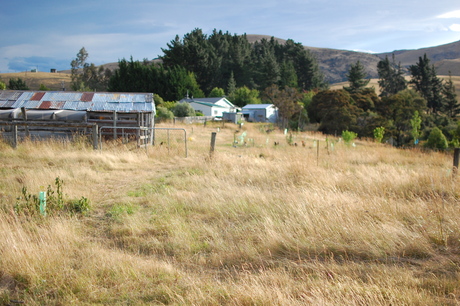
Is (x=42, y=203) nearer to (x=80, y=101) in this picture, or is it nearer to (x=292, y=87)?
(x=80, y=101)

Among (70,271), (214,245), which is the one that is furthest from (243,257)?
(70,271)

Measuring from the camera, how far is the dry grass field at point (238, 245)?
362 cm

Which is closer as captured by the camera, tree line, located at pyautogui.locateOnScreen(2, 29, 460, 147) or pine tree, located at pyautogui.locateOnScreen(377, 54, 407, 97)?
tree line, located at pyautogui.locateOnScreen(2, 29, 460, 147)

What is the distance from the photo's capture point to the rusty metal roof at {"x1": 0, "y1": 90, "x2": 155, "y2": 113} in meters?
18.7

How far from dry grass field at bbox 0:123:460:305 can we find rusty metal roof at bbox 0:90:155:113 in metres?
10.6

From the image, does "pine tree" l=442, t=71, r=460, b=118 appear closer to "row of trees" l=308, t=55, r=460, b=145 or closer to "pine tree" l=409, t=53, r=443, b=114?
"pine tree" l=409, t=53, r=443, b=114

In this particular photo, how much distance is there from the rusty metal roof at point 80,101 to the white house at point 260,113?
35.9 meters

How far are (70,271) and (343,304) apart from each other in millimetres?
3072

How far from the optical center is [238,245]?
4.88m

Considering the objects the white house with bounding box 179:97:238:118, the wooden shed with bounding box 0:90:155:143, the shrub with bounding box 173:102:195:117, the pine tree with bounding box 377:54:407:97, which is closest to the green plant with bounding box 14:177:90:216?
the wooden shed with bounding box 0:90:155:143

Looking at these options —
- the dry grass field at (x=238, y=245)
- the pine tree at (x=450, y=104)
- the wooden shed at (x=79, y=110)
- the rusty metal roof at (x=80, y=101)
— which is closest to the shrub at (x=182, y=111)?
the wooden shed at (x=79, y=110)

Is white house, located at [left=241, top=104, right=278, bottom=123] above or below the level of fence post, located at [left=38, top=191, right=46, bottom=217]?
above

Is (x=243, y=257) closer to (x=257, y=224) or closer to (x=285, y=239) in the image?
(x=285, y=239)

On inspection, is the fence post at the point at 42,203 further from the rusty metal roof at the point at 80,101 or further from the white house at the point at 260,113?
the white house at the point at 260,113
